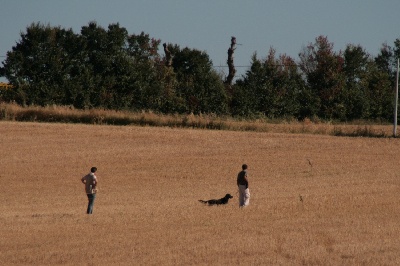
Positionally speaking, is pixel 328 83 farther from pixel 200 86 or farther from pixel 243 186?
pixel 243 186

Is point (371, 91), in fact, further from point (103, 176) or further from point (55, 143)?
point (103, 176)

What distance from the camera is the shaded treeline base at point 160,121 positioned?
50.5 metres

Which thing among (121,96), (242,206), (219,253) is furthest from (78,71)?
(219,253)

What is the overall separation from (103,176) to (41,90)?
77.3 feet

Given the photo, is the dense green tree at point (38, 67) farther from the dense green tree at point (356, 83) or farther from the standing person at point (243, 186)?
the standing person at point (243, 186)

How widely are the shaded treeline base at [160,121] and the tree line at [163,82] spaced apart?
5.31 metres

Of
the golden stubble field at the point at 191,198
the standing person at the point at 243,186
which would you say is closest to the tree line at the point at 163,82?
the golden stubble field at the point at 191,198

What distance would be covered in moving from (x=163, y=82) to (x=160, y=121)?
40.2 feet

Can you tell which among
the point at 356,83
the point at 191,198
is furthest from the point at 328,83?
the point at 191,198

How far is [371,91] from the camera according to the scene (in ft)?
225

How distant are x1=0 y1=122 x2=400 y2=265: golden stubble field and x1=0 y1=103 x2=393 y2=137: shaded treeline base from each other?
3.01m

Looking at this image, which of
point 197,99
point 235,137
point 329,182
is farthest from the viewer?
point 197,99

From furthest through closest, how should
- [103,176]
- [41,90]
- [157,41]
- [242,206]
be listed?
1. [157,41]
2. [41,90]
3. [103,176]
4. [242,206]

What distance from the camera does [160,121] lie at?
168ft
